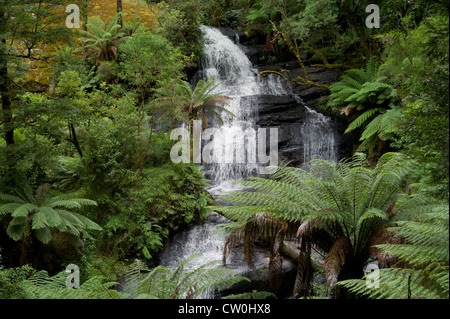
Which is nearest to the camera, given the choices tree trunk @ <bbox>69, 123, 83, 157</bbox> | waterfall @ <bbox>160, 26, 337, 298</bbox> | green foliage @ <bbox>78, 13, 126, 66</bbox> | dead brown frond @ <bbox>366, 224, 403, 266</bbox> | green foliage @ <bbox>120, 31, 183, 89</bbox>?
dead brown frond @ <bbox>366, 224, 403, 266</bbox>

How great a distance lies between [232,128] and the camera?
11.9 meters

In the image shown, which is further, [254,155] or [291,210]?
[254,155]

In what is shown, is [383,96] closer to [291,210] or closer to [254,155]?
[254,155]

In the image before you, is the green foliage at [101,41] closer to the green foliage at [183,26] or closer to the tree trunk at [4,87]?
the green foliage at [183,26]

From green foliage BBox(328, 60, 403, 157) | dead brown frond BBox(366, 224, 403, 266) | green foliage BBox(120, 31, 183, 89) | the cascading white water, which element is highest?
green foliage BBox(120, 31, 183, 89)

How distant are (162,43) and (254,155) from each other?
4.71 metres

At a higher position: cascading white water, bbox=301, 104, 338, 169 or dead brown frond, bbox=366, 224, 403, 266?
cascading white water, bbox=301, 104, 338, 169

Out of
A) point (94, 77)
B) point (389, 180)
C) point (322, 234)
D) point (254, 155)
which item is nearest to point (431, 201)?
point (389, 180)

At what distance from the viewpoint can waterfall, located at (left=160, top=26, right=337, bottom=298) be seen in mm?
7828

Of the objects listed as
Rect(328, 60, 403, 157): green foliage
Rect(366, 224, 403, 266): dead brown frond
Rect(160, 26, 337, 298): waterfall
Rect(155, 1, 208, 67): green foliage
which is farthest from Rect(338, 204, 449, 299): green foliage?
Rect(155, 1, 208, 67): green foliage

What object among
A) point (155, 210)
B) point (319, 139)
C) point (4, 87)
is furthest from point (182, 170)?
point (319, 139)

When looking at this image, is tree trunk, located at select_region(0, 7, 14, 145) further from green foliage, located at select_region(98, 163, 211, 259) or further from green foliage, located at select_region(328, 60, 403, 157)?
green foliage, located at select_region(328, 60, 403, 157)

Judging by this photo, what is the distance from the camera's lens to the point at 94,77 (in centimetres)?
1174

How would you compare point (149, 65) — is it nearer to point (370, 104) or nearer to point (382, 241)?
point (370, 104)
